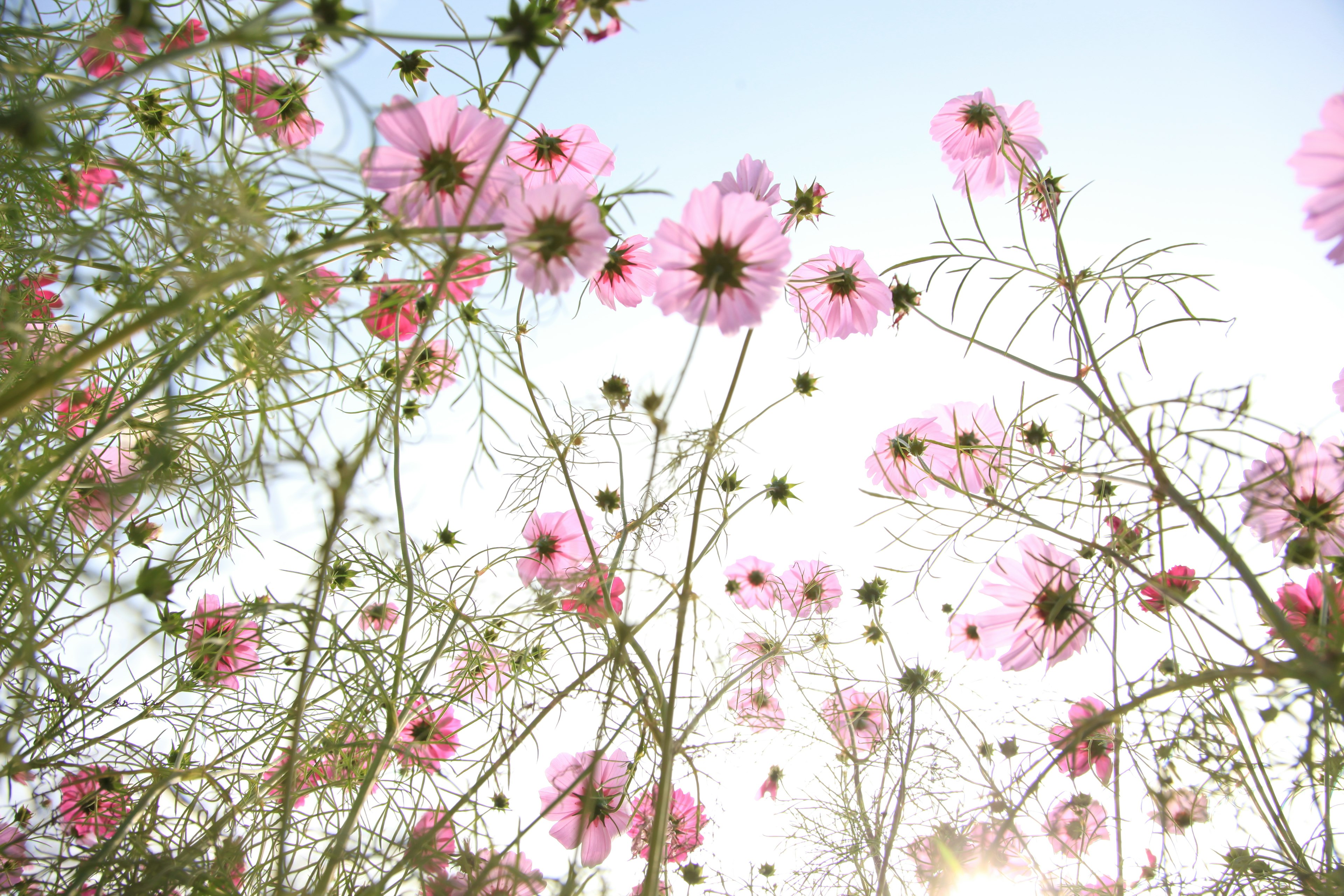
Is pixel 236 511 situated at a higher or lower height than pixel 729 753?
higher

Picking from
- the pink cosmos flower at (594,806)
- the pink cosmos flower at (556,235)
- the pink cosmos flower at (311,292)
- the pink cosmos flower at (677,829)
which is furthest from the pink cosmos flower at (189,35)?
the pink cosmos flower at (677,829)

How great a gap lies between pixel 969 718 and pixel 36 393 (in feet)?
3.23

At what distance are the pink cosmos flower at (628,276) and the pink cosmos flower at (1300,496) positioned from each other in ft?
1.96

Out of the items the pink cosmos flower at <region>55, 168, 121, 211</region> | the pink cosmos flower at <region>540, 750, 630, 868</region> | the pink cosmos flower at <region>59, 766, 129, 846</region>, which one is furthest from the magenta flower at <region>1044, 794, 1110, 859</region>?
the pink cosmos flower at <region>55, 168, 121, 211</region>

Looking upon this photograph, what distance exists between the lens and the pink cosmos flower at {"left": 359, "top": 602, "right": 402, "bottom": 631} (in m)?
0.82

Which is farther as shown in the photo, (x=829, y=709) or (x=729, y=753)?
(x=829, y=709)

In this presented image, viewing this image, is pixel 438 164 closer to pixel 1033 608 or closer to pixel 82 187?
pixel 82 187

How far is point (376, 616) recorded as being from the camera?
0.82m

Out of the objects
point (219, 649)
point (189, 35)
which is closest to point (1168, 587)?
point (219, 649)

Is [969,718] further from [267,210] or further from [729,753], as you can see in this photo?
[267,210]

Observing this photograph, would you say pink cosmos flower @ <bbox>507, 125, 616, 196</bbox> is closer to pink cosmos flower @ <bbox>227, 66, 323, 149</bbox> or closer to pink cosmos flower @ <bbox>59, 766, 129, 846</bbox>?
pink cosmos flower @ <bbox>227, 66, 323, 149</bbox>

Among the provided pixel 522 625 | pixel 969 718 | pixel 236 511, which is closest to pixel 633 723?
pixel 522 625

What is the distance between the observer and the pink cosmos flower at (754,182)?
761mm

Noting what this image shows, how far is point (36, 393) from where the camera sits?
0.99 ft
